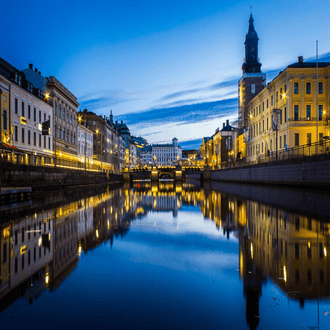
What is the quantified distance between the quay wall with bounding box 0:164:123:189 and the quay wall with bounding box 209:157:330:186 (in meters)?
25.8

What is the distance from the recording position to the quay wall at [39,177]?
90.3ft

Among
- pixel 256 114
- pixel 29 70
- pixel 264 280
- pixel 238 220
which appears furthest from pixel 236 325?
pixel 256 114

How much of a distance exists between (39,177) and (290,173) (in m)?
26.4

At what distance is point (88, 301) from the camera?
4.62 m

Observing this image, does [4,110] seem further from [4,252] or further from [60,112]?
[4,252]

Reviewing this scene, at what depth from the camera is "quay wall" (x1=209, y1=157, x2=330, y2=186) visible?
97.5 ft

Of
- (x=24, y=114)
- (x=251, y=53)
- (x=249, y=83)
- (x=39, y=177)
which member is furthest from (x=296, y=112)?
(x=251, y=53)

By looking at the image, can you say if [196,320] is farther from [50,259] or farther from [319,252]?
[319,252]

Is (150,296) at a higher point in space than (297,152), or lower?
lower

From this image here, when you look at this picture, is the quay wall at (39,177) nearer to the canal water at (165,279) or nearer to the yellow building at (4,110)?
the yellow building at (4,110)

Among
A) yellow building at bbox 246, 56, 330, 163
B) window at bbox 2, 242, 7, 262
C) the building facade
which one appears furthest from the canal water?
the building facade

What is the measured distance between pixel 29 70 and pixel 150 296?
60.3 m

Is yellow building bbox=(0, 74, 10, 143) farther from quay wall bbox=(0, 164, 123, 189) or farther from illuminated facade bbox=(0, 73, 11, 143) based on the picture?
quay wall bbox=(0, 164, 123, 189)

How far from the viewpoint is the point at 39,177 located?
114 feet
